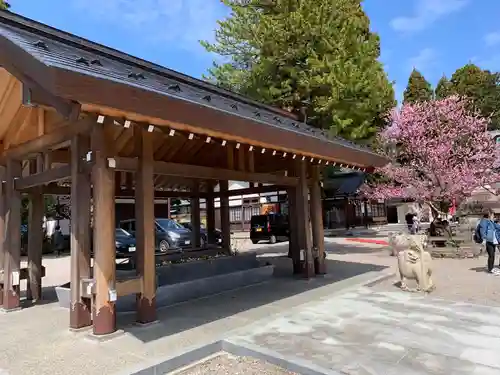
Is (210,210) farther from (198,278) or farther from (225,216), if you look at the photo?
(198,278)

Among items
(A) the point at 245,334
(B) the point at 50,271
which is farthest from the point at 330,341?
(B) the point at 50,271

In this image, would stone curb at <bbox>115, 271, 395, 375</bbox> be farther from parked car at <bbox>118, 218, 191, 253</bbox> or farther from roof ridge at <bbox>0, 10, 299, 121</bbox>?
parked car at <bbox>118, 218, 191, 253</bbox>

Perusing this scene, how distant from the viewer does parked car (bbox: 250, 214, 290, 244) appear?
20.2m

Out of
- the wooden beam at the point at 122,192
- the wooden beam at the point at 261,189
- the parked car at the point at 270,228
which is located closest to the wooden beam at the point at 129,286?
the wooden beam at the point at 122,192

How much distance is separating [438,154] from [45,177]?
12.9 metres

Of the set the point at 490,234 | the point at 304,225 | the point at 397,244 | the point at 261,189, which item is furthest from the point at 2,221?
the point at 397,244

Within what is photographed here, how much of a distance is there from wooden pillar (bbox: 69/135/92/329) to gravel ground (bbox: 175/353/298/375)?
196 cm

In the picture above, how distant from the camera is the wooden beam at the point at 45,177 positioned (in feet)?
17.3

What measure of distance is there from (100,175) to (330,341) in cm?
340

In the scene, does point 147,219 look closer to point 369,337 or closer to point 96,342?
point 96,342

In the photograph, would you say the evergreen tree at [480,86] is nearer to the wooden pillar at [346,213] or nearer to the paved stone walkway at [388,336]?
the wooden pillar at [346,213]

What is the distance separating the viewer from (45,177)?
567 cm

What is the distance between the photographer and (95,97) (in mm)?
3537

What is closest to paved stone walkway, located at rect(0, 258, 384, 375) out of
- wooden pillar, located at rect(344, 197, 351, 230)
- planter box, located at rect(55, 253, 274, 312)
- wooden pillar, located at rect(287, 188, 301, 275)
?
planter box, located at rect(55, 253, 274, 312)
